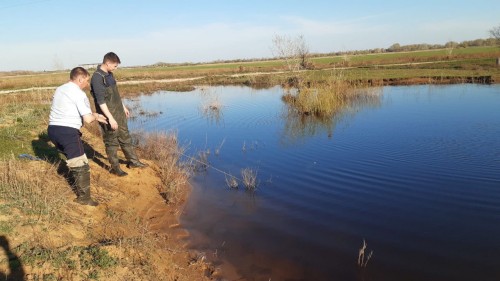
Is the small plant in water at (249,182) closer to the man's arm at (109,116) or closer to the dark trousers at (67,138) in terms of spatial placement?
the man's arm at (109,116)

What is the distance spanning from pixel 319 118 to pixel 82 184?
1059 centimetres

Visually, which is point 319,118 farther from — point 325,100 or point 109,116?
point 109,116

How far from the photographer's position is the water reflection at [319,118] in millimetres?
11711

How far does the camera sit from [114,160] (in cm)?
666

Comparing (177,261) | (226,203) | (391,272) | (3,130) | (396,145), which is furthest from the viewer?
(396,145)

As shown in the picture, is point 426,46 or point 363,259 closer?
point 363,259

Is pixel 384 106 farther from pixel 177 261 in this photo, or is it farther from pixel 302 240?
pixel 177 261

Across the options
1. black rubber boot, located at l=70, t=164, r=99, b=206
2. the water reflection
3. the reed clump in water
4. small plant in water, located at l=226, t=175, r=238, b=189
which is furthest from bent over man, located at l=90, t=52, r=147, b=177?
the reed clump in water

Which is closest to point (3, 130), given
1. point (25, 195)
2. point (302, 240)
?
point (25, 195)

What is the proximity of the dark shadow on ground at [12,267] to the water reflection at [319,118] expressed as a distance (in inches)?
313

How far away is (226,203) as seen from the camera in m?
6.79

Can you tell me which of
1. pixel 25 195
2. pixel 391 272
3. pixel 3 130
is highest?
pixel 3 130

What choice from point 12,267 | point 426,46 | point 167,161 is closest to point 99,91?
point 167,161

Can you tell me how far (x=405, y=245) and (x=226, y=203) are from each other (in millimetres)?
3142
